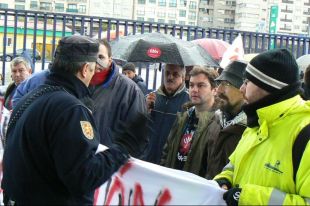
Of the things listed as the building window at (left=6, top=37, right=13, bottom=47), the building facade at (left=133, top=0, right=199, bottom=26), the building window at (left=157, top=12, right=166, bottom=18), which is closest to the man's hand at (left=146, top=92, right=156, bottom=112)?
the building window at (left=6, top=37, right=13, bottom=47)

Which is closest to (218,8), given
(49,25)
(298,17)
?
(298,17)

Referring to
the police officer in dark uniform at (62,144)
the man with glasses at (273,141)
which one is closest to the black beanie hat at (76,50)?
the police officer in dark uniform at (62,144)

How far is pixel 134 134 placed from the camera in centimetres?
284

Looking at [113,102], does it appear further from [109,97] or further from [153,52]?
[153,52]

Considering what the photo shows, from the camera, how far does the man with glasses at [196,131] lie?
4.12 metres

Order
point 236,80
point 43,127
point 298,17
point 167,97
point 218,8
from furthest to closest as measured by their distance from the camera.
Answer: point 218,8
point 298,17
point 167,97
point 236,80
point 43,127

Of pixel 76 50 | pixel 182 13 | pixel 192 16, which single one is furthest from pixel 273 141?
pixel 192 16

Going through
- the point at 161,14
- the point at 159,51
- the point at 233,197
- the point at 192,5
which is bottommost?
the point at 233,197

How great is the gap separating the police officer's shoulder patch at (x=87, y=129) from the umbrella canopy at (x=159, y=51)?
2749mm

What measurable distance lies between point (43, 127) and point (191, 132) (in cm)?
181

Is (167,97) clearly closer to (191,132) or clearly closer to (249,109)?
(191,132)

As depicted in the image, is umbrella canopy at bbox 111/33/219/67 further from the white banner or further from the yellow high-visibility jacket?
the yellow high-visibility jacket

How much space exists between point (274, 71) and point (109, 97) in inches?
94.5

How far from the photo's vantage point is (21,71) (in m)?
6.77
